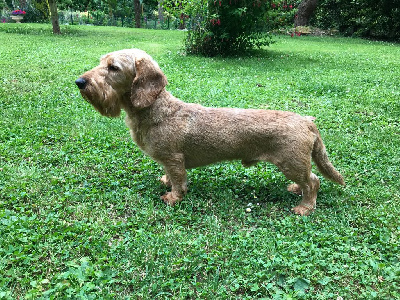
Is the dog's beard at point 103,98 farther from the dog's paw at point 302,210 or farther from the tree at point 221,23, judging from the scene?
the tree at point 221,23

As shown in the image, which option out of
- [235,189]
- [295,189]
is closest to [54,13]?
[235,189]

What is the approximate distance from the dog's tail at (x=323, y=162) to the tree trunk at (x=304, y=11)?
26.7 metres

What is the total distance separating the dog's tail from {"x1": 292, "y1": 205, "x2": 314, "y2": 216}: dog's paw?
56 centimetres

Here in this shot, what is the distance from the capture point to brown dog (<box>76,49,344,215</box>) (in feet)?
12.7

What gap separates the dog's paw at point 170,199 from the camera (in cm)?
423

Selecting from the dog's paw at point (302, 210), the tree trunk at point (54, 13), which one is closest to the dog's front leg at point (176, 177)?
the dog's paw at point (302, 210)

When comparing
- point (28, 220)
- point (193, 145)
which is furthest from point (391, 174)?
point (28, 220)

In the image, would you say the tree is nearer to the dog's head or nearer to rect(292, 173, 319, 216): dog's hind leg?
the dog's head

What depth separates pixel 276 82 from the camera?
10.1m

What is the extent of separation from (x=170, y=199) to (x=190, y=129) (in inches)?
38.6

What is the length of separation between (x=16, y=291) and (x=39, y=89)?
6.60 m

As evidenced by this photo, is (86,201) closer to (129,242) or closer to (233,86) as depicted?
(129,242)

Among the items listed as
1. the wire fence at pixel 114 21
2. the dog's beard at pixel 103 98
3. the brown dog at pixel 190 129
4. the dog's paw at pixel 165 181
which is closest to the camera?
the dog's beard at pixel 103 98

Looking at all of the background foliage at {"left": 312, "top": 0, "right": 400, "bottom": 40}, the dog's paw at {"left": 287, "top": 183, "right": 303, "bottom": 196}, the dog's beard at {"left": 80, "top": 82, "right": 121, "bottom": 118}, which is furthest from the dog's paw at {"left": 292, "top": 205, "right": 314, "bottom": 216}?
the background foliage at {"left": 312, "top": 0, "right": 400, "bottom": 40}
